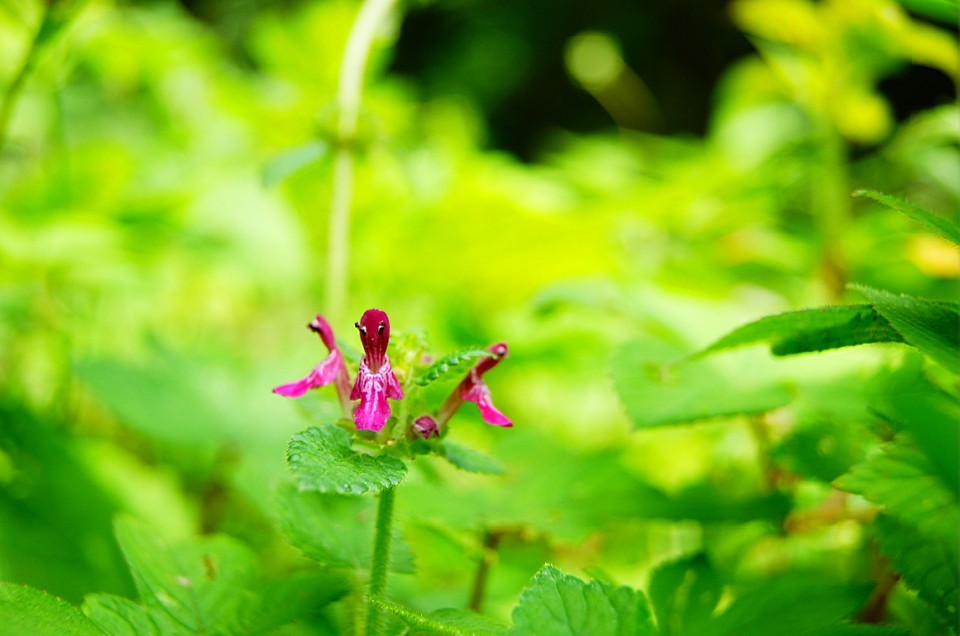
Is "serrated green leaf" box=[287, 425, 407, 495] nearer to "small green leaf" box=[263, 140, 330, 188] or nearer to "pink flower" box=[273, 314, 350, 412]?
"pink flower" box=[273, 314, 350, 412]

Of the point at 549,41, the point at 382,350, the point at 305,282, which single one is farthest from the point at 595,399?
the point at 549,41

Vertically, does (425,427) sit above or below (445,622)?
above

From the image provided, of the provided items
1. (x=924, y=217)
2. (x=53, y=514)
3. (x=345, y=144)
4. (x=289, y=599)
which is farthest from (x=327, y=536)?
(x=345, y=144)

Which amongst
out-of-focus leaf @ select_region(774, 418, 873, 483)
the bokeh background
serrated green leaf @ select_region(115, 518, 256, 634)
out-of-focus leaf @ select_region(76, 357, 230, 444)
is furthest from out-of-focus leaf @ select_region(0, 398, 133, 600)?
out-of-focus leaf @ select_region(774, 418, 873, 483)

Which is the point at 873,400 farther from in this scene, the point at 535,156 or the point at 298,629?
the point at 535,156

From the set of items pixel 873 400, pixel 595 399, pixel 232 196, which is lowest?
pixel 873 400

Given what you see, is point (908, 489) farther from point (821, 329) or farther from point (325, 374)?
point (325, 374)
